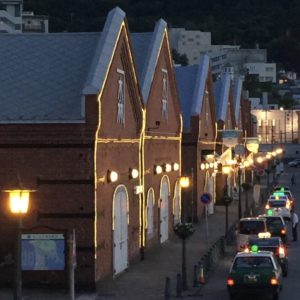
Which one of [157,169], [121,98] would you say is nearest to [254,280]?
[121,98]

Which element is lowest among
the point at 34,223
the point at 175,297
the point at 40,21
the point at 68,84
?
the point at 175,297

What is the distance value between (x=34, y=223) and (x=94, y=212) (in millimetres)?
1878

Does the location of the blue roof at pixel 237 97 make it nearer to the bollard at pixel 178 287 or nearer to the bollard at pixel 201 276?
the bollard at pixel 201 276

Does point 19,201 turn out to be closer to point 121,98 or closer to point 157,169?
point 121,98

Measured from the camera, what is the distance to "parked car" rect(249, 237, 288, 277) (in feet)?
105

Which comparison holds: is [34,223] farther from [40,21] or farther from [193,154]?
[40,21]

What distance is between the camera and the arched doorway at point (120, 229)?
104 feet

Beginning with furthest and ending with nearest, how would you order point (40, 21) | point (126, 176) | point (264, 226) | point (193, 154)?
point (40, 21) → point (193, 154) → point (264, 226) → point (126, 176)

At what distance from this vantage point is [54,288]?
93.4 ft

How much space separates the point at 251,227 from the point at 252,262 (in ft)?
39.0

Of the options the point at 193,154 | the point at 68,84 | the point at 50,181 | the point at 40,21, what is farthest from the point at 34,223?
the point at 40,21

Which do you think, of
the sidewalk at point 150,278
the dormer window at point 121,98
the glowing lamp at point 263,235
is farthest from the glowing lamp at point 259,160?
the dormer window at point 121,98

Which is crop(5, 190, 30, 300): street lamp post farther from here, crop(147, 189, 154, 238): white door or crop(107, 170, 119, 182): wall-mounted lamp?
crop(147, 189, 154, 238): white door

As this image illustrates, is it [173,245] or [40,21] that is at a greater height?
[40,21]
